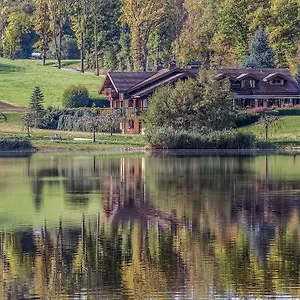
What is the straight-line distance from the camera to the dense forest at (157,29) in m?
116

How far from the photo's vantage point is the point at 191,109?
75.9 m

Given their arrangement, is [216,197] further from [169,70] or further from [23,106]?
[23,106]

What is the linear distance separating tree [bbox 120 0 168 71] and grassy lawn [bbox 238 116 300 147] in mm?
40920

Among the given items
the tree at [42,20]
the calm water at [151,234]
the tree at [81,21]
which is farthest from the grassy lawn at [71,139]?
the tree at [42,20]

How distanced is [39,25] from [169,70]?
126 feet

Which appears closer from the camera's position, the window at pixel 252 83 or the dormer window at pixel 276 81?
the window at pixel 252 83

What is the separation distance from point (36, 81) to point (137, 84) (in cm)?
2145

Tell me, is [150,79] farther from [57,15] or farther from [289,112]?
[57,15]

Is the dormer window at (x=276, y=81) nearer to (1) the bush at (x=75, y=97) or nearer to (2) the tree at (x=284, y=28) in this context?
(2) the tree at (x=284, y=28)

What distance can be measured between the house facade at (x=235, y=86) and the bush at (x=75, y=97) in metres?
2.28

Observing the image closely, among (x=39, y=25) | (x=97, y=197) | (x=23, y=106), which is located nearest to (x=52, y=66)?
(x=39, y=25)

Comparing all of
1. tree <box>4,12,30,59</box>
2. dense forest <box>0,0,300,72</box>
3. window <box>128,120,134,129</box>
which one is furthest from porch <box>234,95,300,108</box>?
tree <box>4,12,30,59</box>

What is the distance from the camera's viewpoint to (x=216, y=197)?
41.1 m

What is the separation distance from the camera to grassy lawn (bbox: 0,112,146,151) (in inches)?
2896
